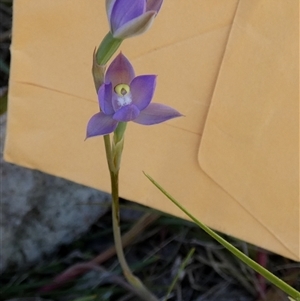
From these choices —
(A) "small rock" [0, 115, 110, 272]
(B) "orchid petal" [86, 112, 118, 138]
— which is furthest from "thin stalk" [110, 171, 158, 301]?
(A) "small rock" [0, 115, 110, 272]

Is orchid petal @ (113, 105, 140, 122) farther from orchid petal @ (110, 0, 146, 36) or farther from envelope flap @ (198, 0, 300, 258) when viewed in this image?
envelope flap @ (198, 0, 300, 258)

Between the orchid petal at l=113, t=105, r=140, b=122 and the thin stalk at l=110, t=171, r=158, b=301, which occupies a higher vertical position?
the orchid petal at l=113, t=105, r=140, b=122

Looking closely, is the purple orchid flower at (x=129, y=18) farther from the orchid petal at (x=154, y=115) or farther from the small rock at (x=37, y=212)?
the small rock at (x=37, y=212)

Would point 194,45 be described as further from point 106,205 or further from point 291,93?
point 106,205

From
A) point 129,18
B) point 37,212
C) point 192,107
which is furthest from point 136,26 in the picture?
point 37,212

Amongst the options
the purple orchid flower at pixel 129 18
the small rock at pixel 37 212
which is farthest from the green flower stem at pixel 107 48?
the small rock at pixel 37 212

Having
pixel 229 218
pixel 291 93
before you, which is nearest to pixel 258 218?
pixel 229 218

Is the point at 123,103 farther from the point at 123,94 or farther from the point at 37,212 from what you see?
the point at 37,212
